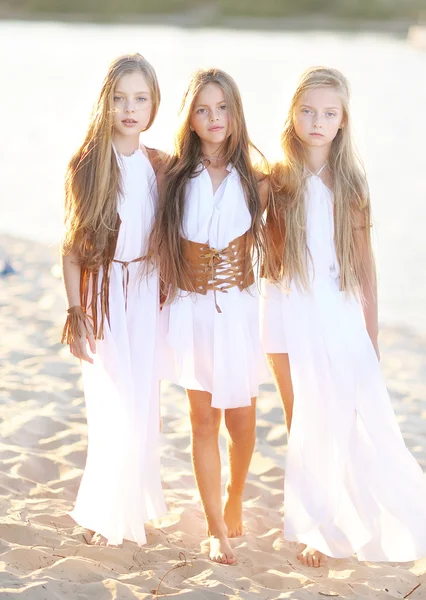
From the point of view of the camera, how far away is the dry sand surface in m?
3.21

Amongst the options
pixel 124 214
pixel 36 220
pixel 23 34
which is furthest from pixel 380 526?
pixel 23 34

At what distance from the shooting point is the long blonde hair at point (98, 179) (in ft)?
11.2

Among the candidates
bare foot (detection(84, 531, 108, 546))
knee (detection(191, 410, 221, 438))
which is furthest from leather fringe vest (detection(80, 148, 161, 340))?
bare foot (detection(84, 531, 108, 546))

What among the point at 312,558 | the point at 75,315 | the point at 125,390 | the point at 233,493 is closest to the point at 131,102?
the point at 75,315

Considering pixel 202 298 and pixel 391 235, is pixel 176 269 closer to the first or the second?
pixel 202 298

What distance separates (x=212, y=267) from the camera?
3457 millimetres

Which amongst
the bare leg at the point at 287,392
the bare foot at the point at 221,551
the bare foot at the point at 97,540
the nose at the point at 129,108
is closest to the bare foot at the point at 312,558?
the bare leg at the point at 287,392

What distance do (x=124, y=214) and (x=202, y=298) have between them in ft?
1.42

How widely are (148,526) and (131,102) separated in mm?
1720

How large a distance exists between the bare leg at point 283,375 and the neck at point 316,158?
743 mm

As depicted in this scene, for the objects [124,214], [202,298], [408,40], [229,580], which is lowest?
[229,580]

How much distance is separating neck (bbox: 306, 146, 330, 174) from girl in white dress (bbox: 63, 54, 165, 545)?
61 centimetres

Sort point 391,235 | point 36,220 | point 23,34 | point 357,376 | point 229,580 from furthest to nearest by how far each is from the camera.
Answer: point 23,34 → point 36,220 → point 391,235 → point 357,376 → point 229,580

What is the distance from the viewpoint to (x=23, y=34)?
31.2 meters
